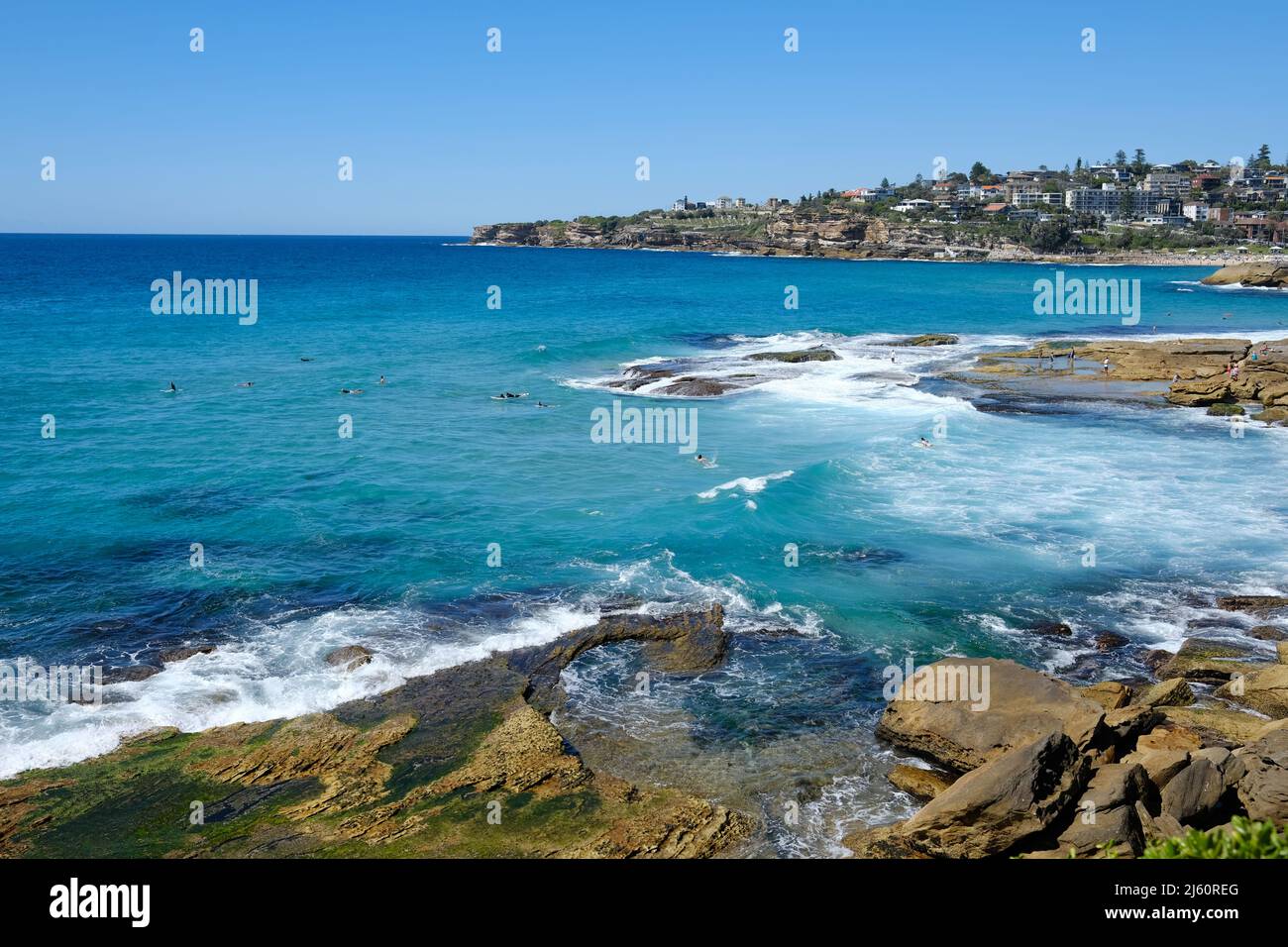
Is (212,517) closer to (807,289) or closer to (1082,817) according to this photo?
(1082,817)

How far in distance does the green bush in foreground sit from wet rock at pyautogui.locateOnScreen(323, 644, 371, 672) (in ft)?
58.7

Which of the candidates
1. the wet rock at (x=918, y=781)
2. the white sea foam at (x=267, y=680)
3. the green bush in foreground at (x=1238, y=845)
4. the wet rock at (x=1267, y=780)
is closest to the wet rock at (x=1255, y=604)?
the wet rock at (x=1267, y=780)

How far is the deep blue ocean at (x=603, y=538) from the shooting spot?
20625 millimetres

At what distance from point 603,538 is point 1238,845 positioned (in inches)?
954

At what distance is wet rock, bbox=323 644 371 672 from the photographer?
22016mm

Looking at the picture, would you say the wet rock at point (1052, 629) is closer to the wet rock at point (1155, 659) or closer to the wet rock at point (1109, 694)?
the wet rock at point (1155, 659)

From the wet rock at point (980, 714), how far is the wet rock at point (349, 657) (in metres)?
11.9

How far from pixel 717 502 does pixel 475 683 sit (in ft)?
49.4

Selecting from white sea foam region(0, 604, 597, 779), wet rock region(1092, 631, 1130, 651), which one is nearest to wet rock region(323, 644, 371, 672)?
white sea foam region(0, 604, 597, 779)

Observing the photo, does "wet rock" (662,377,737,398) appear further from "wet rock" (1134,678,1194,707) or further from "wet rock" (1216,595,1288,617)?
"wet rock" (1134,678,1194,707)

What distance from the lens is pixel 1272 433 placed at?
1750 inches

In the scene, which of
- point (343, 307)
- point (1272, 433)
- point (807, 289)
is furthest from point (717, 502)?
point (807, 289)

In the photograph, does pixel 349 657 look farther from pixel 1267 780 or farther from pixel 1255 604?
pixel 1255 604
